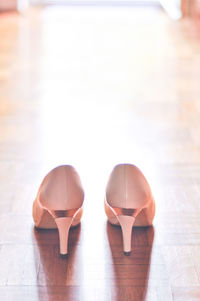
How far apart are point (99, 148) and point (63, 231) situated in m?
0.78

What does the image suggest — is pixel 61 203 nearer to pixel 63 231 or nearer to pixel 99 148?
pixel 63 231

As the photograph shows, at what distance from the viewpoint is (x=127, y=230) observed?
131 centimetres

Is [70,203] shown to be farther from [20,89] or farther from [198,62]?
[198,62]

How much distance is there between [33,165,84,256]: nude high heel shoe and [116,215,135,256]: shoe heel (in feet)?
0.41

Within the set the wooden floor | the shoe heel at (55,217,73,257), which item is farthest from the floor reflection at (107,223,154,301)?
the shoe heel at (55,217,73,257)

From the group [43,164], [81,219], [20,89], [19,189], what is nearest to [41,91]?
[20,89]

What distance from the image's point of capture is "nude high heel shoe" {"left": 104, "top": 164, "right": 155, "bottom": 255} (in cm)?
132

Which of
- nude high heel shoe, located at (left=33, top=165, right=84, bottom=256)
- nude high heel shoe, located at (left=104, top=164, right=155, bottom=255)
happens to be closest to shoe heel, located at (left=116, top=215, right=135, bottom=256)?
nude high heel shoe, located at (left=104, top=164, right=155, bottom=255)

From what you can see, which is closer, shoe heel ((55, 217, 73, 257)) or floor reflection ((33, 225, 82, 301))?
floor reflection ((33, 225, 82, 301))

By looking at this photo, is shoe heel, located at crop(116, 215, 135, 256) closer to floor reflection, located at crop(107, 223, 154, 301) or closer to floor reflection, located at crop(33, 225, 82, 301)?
floor reflection, located at crop(107, 223, 154, 301)

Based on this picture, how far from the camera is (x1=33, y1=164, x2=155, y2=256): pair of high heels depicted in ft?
4.32

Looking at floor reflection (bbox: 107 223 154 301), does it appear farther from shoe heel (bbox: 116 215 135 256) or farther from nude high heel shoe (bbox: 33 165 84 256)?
nude high heel shoe (bbox: 33 165 84 256)

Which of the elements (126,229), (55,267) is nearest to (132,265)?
(126,229)

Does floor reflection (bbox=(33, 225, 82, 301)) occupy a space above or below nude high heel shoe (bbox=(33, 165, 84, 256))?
below
